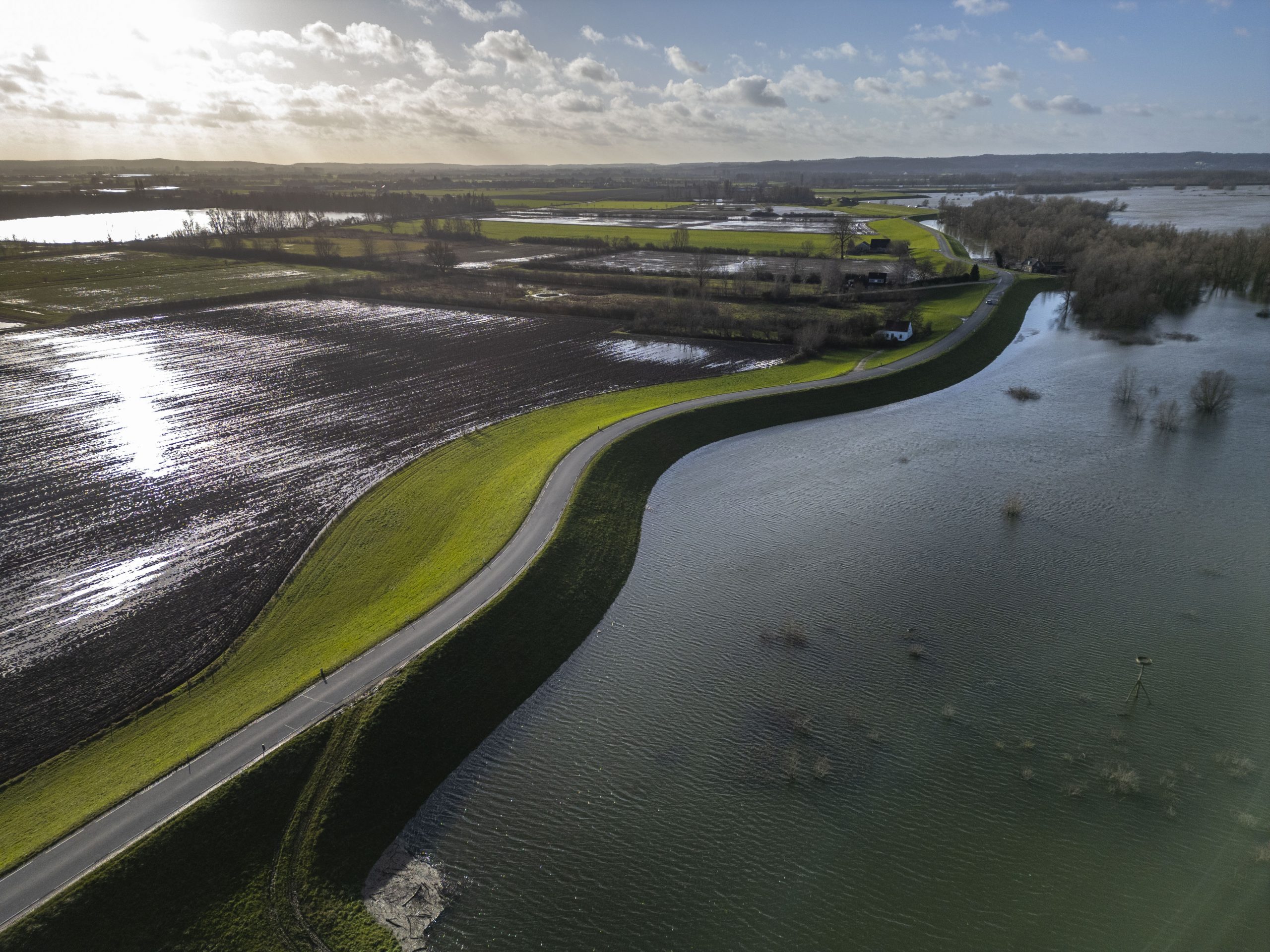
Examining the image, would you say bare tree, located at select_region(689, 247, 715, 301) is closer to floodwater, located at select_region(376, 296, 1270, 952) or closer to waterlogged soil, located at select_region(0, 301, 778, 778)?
waterlogged soil, located at select_region(0, 301, 778, 778)

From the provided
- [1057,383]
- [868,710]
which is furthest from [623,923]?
[1057,383]

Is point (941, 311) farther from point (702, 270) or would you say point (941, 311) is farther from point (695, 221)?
point (695, 221)

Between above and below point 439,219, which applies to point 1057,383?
below

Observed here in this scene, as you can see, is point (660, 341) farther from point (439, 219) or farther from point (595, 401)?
point (439, 219)

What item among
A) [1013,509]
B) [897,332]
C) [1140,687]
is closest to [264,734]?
[1140,687]

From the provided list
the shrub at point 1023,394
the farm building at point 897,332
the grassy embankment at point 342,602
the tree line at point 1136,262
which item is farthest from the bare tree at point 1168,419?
the grassy embankment at point 342,602
